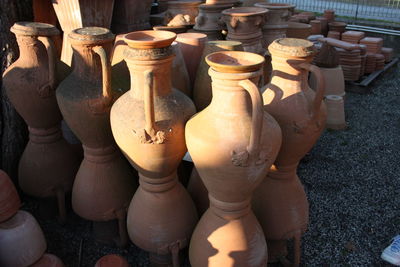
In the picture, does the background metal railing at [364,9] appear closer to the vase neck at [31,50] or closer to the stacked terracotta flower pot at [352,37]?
the stacked terracotta flower pot at [352,37]

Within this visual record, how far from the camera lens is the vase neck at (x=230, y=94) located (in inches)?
61.5

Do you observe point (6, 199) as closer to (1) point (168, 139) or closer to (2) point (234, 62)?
(1) point (168, 139)

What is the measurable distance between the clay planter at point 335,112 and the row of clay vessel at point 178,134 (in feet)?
8.07

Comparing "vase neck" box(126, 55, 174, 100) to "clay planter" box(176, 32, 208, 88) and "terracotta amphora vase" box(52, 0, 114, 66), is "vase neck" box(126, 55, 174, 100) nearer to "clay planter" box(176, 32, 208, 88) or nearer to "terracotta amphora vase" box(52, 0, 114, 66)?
"clay planter" box(176, 32, 208, 88)

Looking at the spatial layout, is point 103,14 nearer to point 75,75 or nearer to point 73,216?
point 75,75

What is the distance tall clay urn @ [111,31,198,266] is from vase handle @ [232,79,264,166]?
369mm

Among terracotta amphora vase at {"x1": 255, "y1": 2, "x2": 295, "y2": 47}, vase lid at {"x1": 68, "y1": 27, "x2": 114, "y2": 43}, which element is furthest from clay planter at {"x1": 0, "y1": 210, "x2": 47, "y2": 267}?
terracotta amphora vase at {"x1": 255, "y1": 2, "x2": 295, "y2": 47}

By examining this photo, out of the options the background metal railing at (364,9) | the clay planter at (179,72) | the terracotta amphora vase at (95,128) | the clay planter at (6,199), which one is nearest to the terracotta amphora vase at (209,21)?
the clay planter at (179,72)


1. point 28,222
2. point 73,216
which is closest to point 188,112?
point 28,222

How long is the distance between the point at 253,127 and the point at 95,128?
98 centimetres

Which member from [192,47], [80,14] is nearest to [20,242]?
[192,47]

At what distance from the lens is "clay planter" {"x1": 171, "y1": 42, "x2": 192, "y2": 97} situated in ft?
7.11

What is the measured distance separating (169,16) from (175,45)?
112 cm

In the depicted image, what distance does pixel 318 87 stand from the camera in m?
1.76
